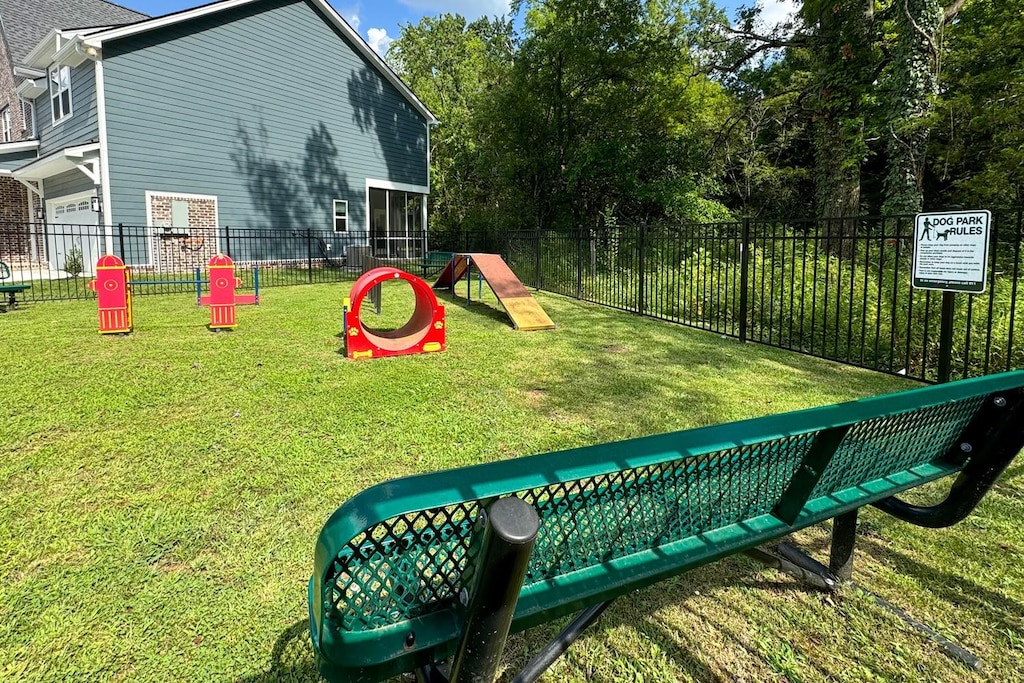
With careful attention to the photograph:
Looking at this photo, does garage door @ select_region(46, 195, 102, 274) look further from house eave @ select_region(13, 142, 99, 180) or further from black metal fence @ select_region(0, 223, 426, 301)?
house eave @ select_region(13, 142, 99, 180)

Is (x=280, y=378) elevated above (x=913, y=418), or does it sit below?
below

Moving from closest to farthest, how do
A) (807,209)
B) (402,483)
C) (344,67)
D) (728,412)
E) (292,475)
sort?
(402,483)
(292,475)
(728,412)
(344,67)
(807,209)

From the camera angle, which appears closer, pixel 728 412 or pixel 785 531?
pixel 785 531

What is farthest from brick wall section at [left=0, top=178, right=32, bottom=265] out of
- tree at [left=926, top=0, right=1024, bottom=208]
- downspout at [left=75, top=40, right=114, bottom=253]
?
tree at [left=926, top=0, right=1024, bottom=208]

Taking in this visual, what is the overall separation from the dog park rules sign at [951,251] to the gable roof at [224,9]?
1819 cm

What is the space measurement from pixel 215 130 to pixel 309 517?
17436 millimetres

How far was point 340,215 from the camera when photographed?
64.5 feet

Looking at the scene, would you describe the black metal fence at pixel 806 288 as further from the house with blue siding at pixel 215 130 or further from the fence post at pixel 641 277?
the house with blue siding at pixel 215 130

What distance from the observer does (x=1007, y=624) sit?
2.26 meters

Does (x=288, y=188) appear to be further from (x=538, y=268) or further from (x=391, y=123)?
(x=538, y=268)

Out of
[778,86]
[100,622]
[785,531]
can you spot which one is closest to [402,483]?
[785,531]

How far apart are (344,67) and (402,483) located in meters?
21.9

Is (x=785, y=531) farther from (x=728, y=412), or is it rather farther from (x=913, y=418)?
(x=728, y=412)

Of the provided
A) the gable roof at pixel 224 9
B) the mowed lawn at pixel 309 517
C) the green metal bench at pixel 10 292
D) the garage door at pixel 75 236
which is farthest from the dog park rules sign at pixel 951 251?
the gable roof at pixel 224 9
